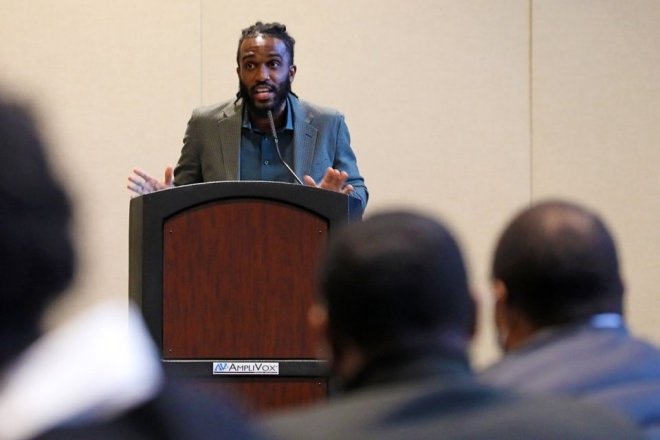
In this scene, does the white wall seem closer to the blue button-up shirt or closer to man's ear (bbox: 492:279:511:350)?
the blue button-up shirt

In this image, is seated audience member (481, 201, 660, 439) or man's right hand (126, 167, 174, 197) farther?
man's right hand (126, 167, 174, 197)

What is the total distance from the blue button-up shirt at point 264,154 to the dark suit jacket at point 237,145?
0.05 metres

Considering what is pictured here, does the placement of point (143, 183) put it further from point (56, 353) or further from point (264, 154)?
point (56, 353)

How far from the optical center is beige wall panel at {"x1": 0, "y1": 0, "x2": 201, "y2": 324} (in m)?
5.77

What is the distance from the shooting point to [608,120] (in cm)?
600

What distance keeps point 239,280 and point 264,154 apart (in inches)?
33.8

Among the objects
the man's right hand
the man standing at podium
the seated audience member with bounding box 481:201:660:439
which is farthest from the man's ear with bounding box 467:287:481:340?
the man standing at podium

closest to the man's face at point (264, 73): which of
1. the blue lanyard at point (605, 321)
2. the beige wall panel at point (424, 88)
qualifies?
the beige wall panel at point (424, 88)

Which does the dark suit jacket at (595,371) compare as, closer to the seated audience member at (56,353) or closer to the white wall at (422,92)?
the seated audience member at (56,353)

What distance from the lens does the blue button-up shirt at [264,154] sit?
3.73 meters

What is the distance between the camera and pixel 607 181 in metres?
6.04

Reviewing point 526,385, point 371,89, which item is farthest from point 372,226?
point 371,89

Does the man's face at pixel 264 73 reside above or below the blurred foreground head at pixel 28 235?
above

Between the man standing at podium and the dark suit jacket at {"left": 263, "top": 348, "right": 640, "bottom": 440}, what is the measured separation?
245 cm
